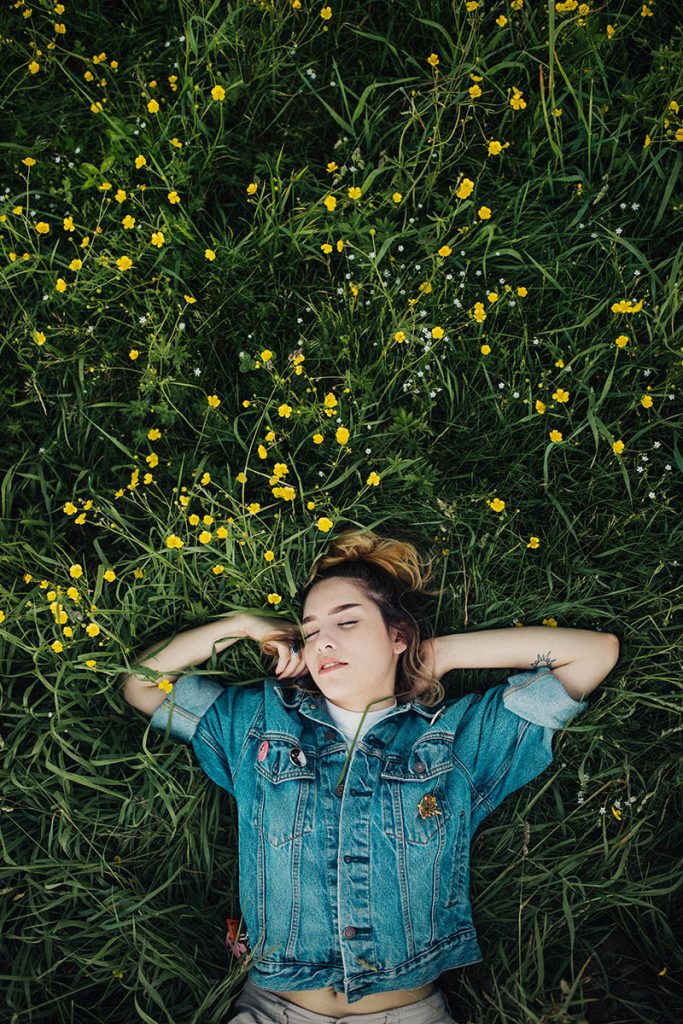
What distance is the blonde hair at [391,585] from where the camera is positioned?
2441mm

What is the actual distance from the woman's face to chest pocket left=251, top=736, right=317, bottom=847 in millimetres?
218

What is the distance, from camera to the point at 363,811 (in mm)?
2283

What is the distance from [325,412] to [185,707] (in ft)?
3.50

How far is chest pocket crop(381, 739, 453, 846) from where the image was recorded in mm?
2274

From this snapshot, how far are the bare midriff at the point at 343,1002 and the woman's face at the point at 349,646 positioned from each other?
2.77 feet

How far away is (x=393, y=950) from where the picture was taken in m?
2.22

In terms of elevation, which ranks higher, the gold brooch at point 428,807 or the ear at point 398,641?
the ear at point 398,641

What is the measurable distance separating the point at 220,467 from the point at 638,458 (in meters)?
1.45

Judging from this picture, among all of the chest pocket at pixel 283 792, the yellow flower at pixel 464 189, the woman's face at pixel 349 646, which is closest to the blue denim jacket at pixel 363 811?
the chest pocket at pixel 283 792

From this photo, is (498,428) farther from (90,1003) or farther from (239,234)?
(90,1003)

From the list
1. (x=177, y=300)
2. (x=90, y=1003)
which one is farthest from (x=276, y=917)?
(x=177, y=300)

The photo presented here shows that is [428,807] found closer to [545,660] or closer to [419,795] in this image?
[419,795]

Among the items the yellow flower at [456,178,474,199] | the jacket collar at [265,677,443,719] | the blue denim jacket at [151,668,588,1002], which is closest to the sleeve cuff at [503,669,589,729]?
the blue denim jacket at [151,668,588,1002]

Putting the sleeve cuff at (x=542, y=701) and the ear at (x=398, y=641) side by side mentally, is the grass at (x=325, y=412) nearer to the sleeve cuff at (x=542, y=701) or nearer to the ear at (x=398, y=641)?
the sleeve cuff at (x=542, y=701)
